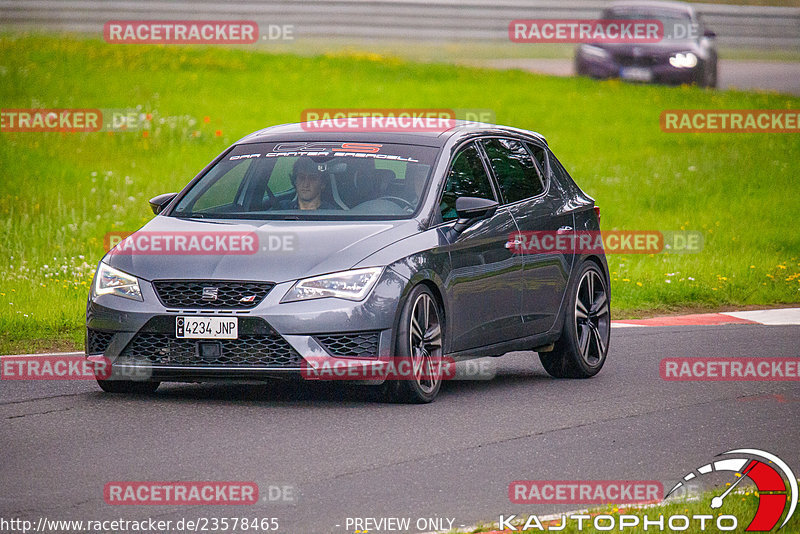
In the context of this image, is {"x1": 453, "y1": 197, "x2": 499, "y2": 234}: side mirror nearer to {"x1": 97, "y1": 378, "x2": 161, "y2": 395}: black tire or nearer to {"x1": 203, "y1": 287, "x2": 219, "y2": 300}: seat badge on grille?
{"x1": 203, "y1": 287, "x2": 219, "y2": 300}: seat badge on grille

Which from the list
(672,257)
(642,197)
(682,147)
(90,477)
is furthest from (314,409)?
(682,147)

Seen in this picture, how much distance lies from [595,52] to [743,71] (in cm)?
515

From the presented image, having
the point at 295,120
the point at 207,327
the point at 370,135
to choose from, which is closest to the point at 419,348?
the point at 207,327

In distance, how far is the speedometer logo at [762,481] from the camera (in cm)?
645

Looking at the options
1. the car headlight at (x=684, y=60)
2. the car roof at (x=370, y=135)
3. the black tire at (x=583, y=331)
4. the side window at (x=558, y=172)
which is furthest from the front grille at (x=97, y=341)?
the car headlight at (x=684, y=60)

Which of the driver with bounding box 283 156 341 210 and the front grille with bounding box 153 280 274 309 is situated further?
the driver with bounding box 283 156 341 210

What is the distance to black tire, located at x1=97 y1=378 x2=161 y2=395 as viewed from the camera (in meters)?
9.62

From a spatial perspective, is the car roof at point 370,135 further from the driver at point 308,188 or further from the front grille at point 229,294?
the front grille at point 229,294

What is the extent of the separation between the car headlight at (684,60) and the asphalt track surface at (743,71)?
125 centimetres

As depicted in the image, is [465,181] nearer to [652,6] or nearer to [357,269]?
[357,269]

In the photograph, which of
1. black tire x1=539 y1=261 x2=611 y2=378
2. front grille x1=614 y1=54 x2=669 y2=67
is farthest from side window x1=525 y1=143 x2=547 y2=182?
front grille x1=614 y1=54 x2=669 y2=67

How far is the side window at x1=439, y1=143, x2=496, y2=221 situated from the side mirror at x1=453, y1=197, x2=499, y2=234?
0.08 m

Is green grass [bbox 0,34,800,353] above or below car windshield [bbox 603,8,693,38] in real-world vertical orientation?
below

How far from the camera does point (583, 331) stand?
11289 mm
